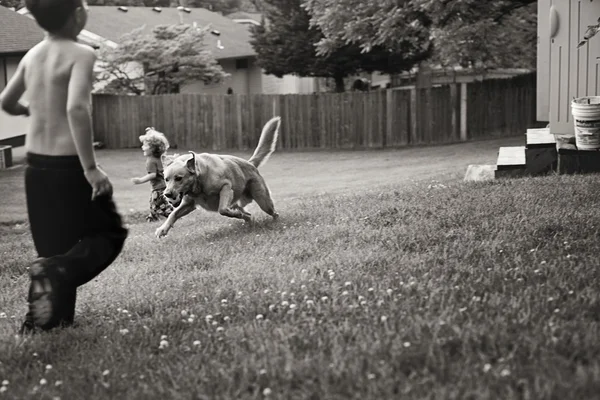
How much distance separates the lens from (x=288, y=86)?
1831 inches

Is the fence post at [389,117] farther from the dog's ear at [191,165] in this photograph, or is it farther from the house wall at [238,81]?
the dog's ear at [191,165]

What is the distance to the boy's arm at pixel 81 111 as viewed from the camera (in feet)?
15.7

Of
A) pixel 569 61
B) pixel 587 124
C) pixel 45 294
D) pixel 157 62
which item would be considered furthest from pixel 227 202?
pixel 157 62

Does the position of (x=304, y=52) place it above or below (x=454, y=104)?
above

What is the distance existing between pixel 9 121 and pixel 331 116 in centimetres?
1051

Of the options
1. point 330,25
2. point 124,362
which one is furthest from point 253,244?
point 330,25

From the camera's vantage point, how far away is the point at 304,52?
33.2m

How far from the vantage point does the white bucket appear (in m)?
11.0

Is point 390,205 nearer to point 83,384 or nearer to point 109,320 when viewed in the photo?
point 109,320

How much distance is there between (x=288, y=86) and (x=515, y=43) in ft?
63.7

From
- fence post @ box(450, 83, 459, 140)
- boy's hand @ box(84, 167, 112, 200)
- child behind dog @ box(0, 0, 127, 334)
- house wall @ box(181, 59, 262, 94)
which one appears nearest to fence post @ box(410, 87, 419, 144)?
fence post @ box(450, 83, 459, 140)

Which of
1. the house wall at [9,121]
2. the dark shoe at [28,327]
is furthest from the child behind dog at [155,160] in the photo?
the house wall at [9,121]

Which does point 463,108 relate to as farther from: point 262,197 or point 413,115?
point 262,197

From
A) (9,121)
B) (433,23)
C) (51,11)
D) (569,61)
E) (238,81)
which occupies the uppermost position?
(433,23)
